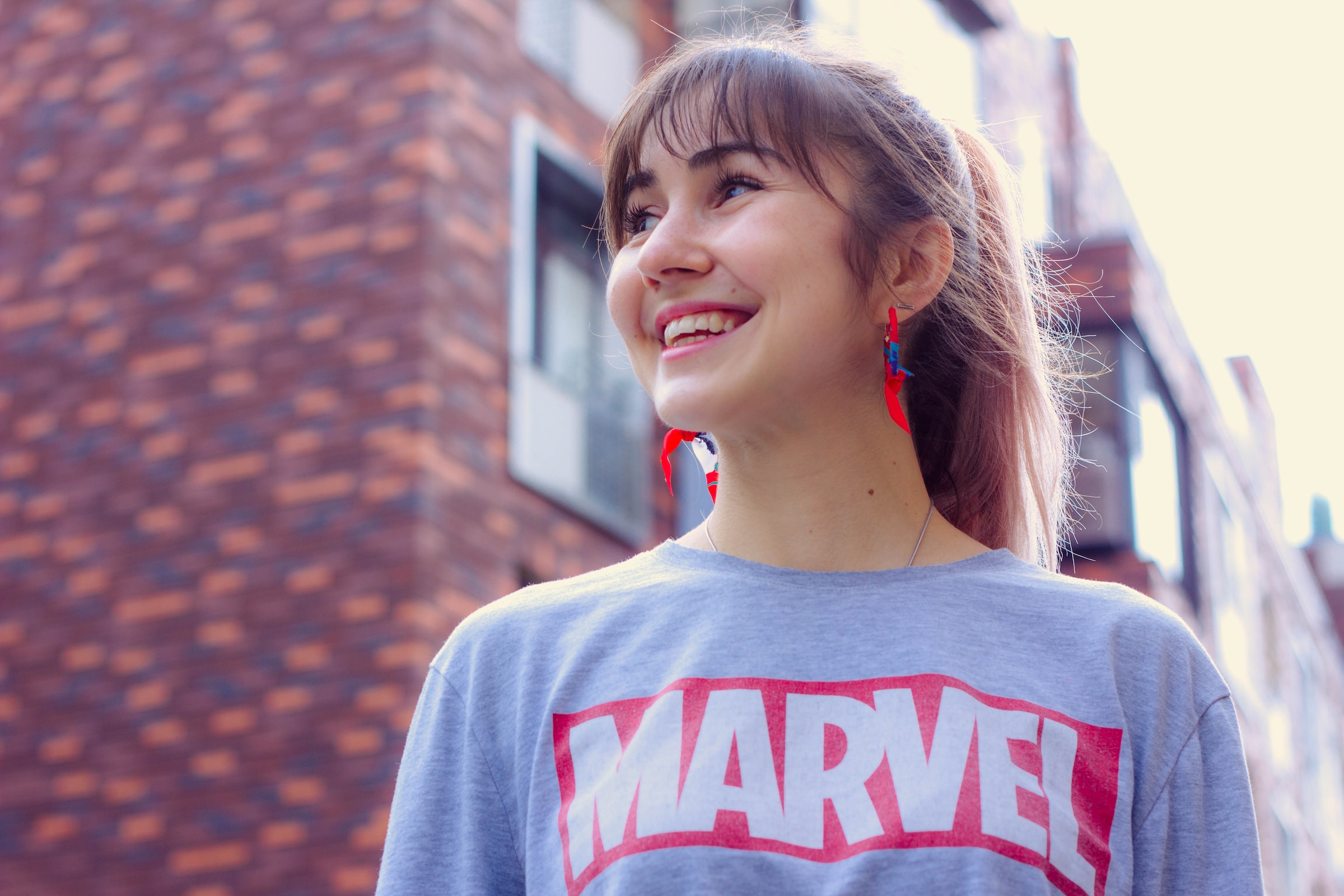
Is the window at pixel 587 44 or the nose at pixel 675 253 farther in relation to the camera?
the window at pixel 587 44

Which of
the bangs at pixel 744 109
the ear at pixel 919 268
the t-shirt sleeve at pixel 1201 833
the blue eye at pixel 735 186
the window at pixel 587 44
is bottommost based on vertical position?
the window at pixel 587 44

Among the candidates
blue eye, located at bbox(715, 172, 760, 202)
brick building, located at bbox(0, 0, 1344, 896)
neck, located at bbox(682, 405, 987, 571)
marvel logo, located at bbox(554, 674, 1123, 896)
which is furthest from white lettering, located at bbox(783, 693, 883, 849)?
brick building, located at bbox(0, 0, 1344, 896)

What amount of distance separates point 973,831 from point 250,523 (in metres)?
6.94

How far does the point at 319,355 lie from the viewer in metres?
8.20

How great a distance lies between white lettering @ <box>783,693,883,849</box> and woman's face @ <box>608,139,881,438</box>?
0.35 meters

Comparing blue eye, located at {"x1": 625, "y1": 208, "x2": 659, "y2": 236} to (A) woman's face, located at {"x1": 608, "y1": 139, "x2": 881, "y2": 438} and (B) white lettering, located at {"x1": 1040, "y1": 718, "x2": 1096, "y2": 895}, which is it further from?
(B) white lettering, located at {"x1": 1040, "y1": 718, "x2": 1096, "y2": 895}

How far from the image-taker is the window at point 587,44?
31.3ft

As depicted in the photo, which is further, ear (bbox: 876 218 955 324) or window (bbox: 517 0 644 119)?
window (bbox: 517 0 644 119)

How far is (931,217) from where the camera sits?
1.99 metres

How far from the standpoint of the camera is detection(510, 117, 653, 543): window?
8703 millimetres

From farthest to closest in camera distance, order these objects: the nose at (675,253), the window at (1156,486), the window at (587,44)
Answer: the window at (1156,486) → the window at (587,44) → the nose at (675,253)

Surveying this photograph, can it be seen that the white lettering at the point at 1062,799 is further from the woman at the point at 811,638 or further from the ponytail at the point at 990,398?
the ponytail at the point at 990,398

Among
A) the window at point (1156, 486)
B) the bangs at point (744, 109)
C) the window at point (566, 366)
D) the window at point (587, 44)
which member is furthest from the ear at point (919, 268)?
the window at point (1156, 486)

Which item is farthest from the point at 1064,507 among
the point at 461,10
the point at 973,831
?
the point at 461,10
